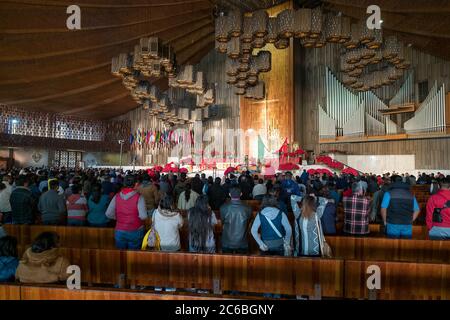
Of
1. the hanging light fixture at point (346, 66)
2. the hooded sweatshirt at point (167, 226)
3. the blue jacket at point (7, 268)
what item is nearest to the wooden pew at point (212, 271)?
the hooded sweatshirt at point (167, 226)

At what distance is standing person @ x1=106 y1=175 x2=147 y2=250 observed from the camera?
153 inches

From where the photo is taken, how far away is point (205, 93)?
16703mm

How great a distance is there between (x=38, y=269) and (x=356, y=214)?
3402 mm

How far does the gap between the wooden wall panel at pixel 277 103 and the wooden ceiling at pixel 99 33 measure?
2.93m

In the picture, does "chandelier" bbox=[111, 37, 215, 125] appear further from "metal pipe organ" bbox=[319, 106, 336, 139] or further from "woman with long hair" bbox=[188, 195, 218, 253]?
"woman with long hair" bbox=[188, 195, 218, 253]

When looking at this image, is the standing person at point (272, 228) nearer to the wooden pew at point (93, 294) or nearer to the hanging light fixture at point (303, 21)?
the wooden pew at point (93, 294)

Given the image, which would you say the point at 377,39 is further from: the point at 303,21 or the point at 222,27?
the point at 222,27

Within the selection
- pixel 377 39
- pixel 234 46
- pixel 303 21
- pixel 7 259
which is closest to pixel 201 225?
pixel 7 259

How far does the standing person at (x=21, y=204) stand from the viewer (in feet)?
16.0

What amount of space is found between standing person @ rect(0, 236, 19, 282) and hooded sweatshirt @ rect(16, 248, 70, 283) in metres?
0.07

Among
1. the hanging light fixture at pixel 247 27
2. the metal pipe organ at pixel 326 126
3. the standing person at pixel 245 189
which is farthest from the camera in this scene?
the metal pipe organ at pixel 326 126

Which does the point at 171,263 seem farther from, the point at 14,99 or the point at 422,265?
the point at 14,99

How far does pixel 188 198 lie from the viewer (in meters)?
5.39

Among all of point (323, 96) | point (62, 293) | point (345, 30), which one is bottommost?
point (62, 293)
